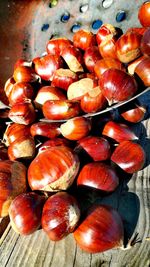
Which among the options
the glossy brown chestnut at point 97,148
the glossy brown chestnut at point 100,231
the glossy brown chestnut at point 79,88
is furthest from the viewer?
the glossy brown chestnut at point 79,88

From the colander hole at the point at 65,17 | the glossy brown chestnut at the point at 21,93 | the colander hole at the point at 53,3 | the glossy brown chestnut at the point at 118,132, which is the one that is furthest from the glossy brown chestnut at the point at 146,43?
the colander hole at the point at 53,3

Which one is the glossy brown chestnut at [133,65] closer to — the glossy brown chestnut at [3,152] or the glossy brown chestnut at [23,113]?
the glossy brown chestnut at [23,113]

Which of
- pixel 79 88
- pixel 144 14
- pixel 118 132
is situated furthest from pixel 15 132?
pixel 144 14

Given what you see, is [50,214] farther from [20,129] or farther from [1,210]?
[20,129]

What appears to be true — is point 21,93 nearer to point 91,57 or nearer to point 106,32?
point 91,57

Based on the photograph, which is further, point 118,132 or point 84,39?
point 84,39

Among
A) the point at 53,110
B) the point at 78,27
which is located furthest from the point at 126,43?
the point at 78,27
